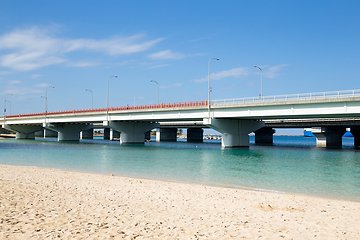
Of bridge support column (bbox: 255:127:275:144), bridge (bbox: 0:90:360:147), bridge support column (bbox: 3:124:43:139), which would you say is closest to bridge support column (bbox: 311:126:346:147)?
bridge (bbox: 0:90:360:147)

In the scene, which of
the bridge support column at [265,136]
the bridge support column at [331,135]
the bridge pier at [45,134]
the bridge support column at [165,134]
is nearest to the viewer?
the bridge support column at [331,135]

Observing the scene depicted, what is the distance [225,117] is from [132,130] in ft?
109

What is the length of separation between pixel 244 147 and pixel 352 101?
25.3 meters

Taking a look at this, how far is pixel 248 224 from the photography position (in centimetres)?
967

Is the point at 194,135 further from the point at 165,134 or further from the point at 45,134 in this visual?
the point at 45,134

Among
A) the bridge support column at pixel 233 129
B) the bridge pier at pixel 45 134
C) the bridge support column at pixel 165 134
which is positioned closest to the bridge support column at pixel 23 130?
the bridge pier at pixel 45 134

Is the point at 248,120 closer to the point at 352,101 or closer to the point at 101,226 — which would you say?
the point at 352,101

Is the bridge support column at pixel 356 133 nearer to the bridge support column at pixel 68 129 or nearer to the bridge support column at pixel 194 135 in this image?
the bridge support column at pixel 194 135

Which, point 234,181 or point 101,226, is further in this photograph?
point 234,181

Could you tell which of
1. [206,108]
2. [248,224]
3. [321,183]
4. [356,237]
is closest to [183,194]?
[248,224]

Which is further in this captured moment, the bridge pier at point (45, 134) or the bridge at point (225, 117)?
the bridge pier at point (45, 134)

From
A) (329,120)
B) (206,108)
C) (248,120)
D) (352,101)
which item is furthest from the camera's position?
(329,120)

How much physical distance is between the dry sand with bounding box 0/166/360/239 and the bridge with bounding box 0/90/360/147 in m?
32.3

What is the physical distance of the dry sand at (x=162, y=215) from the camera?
838 cm
